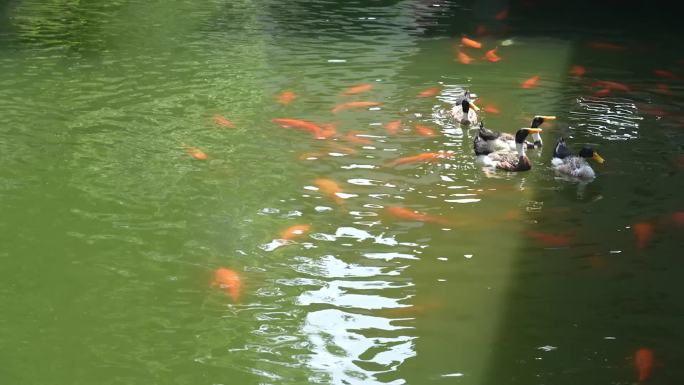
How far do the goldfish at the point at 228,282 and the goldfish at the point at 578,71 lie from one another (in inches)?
268

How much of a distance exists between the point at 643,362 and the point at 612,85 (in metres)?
6.28

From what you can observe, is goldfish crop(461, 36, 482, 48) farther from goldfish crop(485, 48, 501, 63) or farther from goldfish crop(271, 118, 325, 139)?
goldfish crop(271, 118, 325, 139)

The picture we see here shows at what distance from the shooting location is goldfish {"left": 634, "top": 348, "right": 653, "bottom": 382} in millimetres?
4707

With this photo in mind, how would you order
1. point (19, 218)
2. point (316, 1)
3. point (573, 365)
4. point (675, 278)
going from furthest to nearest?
1. point (316, 1)
2. point (19, 218)
3. point (675, 278)
4. point (573, 365)

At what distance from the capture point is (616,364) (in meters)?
4.81

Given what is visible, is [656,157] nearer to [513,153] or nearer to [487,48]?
[513,153]

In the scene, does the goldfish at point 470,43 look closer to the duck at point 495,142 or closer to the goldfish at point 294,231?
the duck at point 495,142

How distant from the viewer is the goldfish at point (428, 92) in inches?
393

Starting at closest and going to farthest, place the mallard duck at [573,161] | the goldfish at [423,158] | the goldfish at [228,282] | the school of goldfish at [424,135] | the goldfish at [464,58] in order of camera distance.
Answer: the goldfish at [228,282] → the school of goldfish at [424,135] → the mallard duck at [573,161] → the goldfish at [423,158] → the goldfish at [464,58]

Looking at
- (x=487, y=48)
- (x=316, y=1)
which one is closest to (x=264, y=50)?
(x=487, y=48)

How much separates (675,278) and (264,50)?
7.63 m

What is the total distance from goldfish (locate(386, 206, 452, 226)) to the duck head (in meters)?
1.89

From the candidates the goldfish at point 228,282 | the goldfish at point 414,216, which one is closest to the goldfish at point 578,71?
the goldfish at point 414,216

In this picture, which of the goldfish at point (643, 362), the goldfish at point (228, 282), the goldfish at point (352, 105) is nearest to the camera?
the goldfish at point (643, 362)
